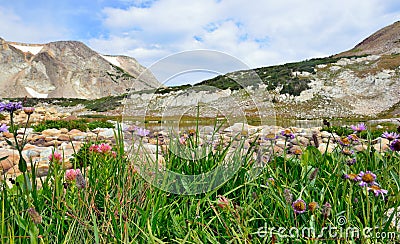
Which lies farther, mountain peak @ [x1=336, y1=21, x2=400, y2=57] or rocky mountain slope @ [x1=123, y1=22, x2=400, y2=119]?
mountain peak @ [x1=336, y1=21, x2=400, y2=57]

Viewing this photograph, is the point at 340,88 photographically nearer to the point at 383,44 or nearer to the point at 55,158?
the point at 383,44

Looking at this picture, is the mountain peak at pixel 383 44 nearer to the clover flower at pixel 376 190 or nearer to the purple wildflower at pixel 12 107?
the clover flower at pixel 376 190

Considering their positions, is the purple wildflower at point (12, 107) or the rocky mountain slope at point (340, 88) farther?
the rocky mountain slope at point (340, 88)

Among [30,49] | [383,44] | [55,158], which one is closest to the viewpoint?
[55,158]

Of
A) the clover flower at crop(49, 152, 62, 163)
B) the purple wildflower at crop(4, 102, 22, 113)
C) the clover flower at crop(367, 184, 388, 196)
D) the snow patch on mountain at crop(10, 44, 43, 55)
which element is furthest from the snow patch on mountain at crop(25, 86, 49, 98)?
the clover flower at crop(367, 184, 388, 196)

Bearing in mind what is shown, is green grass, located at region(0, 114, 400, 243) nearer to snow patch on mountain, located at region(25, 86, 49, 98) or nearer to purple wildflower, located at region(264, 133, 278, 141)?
purple wildflower, located at region(264, 133, 278, 141)

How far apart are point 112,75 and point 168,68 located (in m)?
83.4

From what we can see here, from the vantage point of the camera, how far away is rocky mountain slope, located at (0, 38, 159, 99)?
73062 mm

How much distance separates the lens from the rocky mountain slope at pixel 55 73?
73.1m

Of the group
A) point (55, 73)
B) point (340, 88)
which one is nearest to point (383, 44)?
point (340, 88)

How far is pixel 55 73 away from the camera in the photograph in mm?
77875

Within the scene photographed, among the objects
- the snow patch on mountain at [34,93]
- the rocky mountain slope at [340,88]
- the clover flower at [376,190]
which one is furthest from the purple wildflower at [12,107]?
the snow patch on mountain at [34,93]

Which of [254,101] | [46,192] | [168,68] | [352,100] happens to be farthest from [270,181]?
[352,100]

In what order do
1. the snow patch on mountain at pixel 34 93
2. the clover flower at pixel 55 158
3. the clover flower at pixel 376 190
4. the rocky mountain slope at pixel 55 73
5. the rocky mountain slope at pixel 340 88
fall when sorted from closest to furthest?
the clover flower at pixel 376 190 < the clover flower at pixel 55 158 < the rocky mountain slope at pixel 340 88 < the snow patch on mountain at pixel 34 93 < the rocky mountain slope at pixel 55 73
